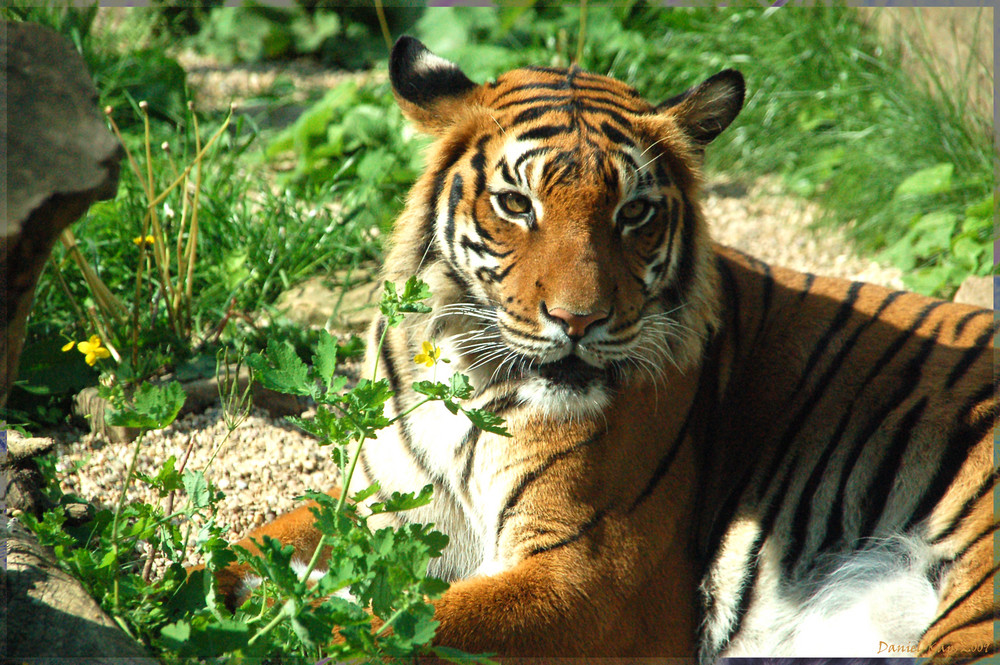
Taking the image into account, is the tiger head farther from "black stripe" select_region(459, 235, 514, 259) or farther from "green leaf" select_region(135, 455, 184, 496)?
"green leaf" select_region(135, 455, 184, 496)

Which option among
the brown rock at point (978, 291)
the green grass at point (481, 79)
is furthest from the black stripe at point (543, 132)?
the brown rock at point (978, 291)

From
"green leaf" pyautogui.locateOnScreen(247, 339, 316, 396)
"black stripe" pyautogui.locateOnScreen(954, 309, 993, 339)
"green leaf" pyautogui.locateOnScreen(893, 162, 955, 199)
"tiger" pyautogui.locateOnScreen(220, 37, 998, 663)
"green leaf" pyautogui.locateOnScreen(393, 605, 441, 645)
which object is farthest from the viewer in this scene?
A: "green leaf" pyautogui.locateOnScreen(893, 162, 955, 199)

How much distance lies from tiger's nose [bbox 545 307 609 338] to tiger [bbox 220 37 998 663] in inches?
0.4

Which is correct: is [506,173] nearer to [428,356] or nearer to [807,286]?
[428,356]

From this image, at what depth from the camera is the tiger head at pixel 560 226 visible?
2.29m

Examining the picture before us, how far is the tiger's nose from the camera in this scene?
2205mm

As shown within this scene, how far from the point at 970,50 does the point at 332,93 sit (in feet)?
13.0

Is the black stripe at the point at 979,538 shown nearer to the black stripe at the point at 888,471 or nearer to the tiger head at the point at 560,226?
the black stripe at the point at 888,471

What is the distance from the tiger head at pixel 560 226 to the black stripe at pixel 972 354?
748mm

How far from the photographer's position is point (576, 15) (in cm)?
657

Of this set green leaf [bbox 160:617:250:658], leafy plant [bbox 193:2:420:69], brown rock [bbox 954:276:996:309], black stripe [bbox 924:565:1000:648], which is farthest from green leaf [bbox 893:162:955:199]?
green leaf [bbox 160:617:250:658]

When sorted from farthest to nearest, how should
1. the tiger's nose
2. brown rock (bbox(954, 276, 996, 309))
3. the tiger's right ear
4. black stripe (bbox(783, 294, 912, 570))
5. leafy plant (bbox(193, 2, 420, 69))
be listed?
leafy plant (bbox(193, 2, 420, 69)), brown rock (bbox(954, 276, 996, 309)), black stripe (bbox(783, 294, 912, 570)), the tiger's right ear, the tiger's nose

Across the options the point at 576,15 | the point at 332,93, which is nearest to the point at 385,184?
the point at 332,93

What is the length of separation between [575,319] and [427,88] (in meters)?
0.90
